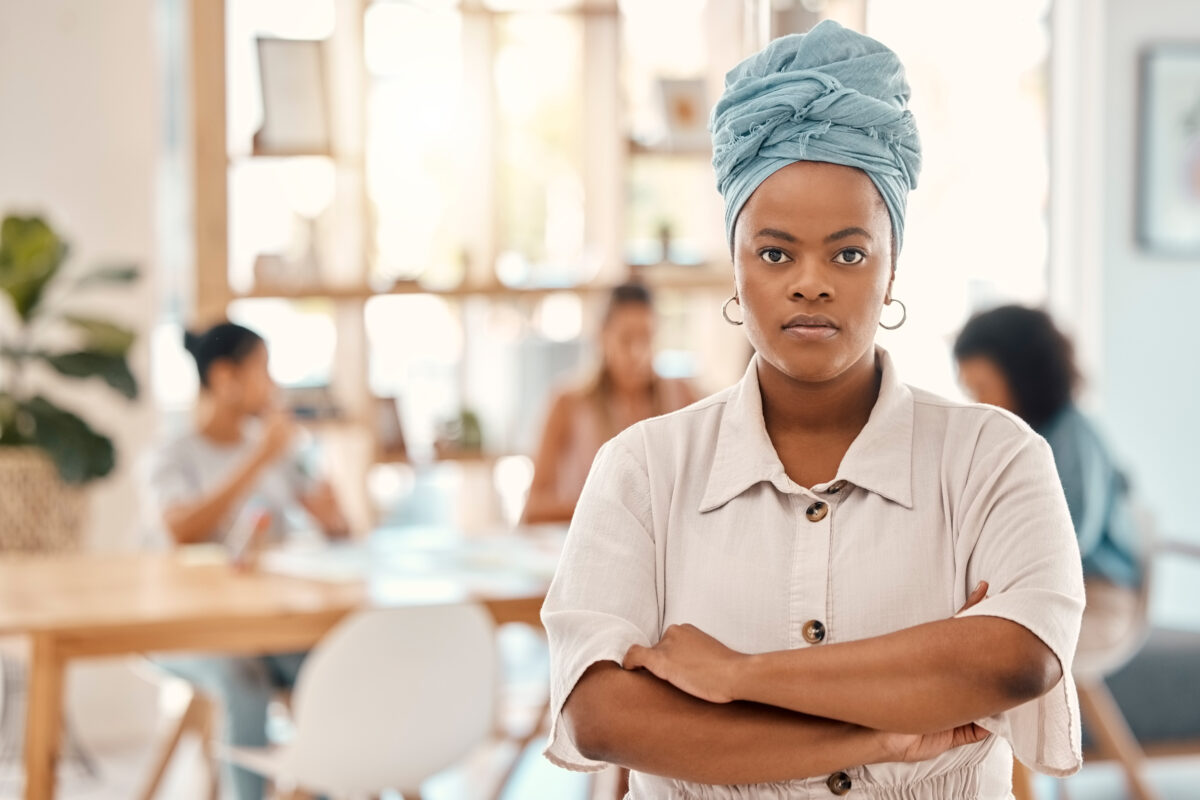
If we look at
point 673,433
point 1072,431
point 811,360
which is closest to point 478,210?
point 1072,431

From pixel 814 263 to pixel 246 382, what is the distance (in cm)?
257

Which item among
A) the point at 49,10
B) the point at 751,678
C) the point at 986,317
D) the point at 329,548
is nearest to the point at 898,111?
the point at 751,678

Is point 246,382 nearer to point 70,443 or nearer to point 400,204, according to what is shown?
point 70,443

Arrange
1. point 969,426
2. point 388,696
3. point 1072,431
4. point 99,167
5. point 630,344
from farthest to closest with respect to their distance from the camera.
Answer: point 99,167 < point 630,344 < point 1072,431 < point 388,696 < point 969,426

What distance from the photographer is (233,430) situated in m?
3.63

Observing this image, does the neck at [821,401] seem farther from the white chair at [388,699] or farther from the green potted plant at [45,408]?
the green potted plant at [45,408]

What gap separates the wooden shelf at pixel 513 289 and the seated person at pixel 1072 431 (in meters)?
1.17

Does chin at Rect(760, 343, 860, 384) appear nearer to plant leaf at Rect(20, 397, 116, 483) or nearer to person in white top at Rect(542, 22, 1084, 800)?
person in white top at Rect(542, 22, 1084, 800)

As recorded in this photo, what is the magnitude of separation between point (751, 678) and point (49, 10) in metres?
4.10

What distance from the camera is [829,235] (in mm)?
1221

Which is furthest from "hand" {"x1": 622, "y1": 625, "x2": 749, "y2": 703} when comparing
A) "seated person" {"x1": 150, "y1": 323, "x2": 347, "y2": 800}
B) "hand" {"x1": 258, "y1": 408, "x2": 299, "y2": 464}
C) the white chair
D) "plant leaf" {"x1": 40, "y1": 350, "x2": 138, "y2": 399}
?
"plant leaf" {"x1": 40, "y1": 350, "x2": 138, "y2": 399}

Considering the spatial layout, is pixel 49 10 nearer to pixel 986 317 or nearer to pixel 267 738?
pixel 267 738

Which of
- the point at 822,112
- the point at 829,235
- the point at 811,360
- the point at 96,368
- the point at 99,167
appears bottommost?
the point at 96,368

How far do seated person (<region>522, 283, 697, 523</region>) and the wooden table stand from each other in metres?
0.43
